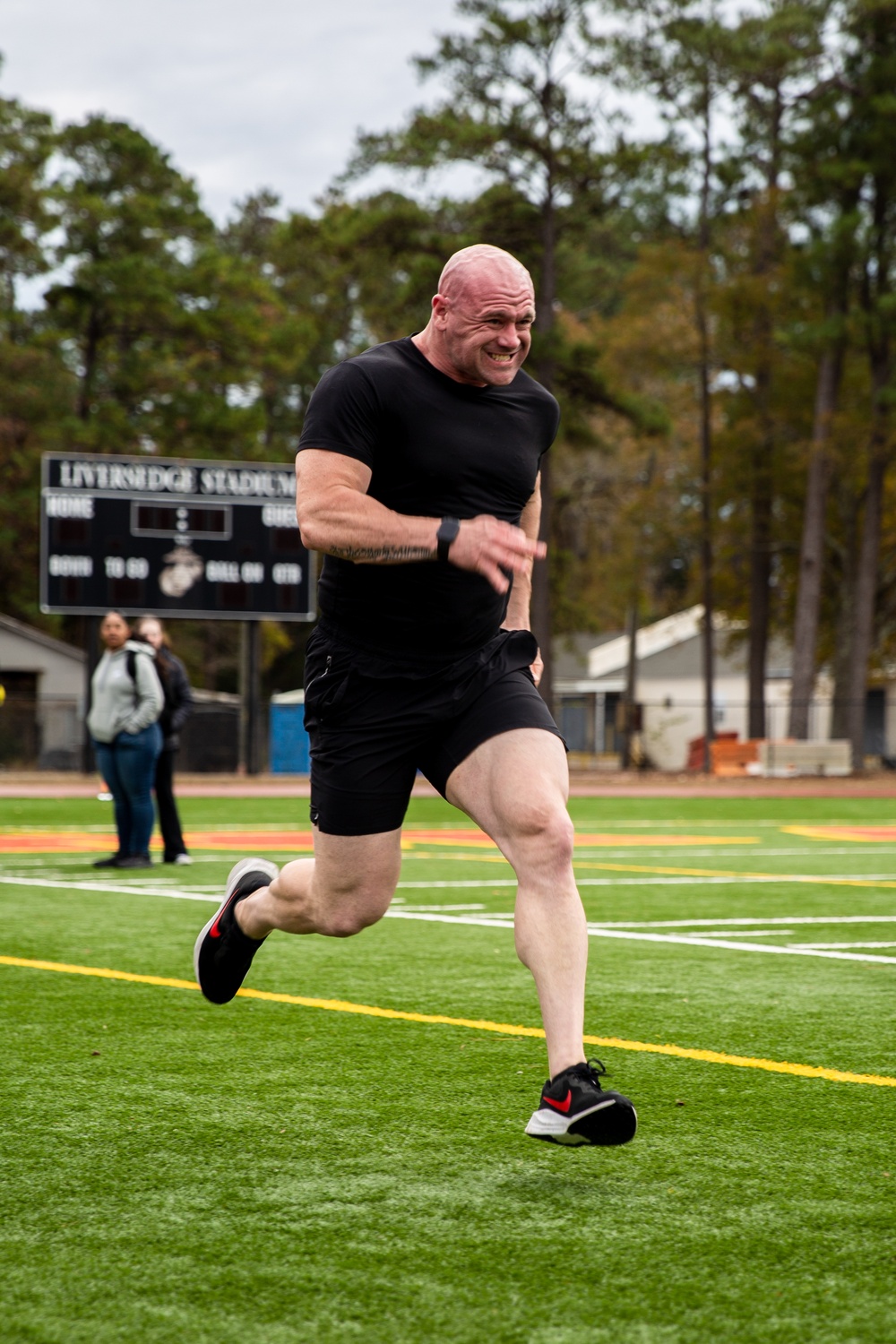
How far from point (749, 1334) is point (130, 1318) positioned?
1132 millimetres

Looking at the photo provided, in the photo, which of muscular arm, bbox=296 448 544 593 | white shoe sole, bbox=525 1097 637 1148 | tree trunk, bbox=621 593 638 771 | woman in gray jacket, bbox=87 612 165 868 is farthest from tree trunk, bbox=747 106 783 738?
white shoe sole, bbox=525 1097 637 1148

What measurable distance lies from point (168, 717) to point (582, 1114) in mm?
9423

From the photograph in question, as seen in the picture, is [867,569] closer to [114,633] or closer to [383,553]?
[114,633]

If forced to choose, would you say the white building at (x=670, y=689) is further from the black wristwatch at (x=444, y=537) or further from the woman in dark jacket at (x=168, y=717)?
the black wristwatch at (x=444, y=537)

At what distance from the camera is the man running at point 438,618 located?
419 cm

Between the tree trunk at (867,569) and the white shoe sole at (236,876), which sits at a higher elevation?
the tree trunk at (867,569)

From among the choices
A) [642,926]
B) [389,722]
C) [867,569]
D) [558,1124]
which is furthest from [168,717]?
[867,569]

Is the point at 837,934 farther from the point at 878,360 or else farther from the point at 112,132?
the point at 112,132

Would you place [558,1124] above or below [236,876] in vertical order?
below

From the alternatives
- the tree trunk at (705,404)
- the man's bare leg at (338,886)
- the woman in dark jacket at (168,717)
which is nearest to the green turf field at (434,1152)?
the man's bare leg at (338,886)

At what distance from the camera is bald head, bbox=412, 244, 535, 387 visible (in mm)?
4367

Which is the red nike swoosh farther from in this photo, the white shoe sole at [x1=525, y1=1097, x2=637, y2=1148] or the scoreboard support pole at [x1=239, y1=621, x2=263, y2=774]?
the scoreboard support pole at [x1=239, y1=621, x2=263, y2=774]

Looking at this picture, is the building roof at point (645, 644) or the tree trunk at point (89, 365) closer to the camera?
the tree trunk at point (89, 365)

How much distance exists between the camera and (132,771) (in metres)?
12.3
